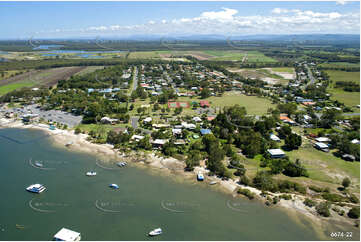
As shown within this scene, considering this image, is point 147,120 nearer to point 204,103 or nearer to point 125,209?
point 204,103

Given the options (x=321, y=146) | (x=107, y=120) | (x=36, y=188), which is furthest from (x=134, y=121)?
(x=321, y=146)

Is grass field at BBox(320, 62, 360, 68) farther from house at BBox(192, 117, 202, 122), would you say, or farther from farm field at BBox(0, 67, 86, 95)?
farm field at BBox(0, 67, 86, 95)

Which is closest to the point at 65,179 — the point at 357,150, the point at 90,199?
the point at 90,199

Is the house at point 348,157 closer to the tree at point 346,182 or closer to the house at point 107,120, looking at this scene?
the tree at point 346,182

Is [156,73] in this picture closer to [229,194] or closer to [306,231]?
[229,194]

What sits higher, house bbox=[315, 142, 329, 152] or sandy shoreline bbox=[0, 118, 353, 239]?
house bbox=[315, 142, 329, 152]

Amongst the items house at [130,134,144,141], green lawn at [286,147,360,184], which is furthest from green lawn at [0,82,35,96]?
green lawn at [286,147,360,184]
